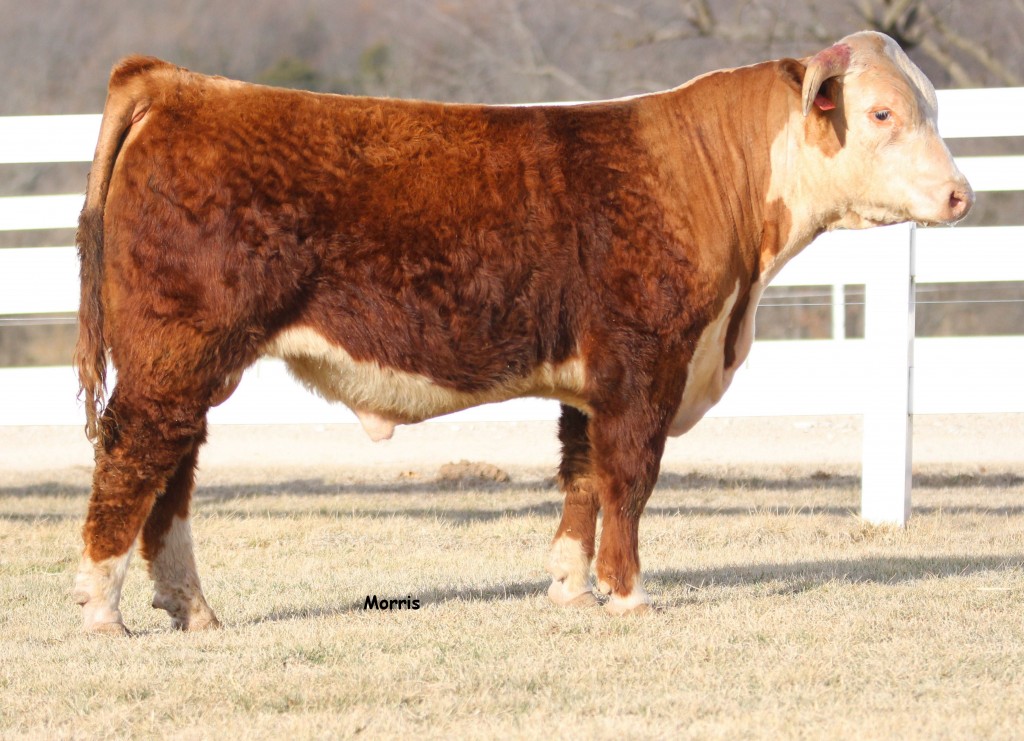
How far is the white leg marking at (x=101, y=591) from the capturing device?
4629 mm

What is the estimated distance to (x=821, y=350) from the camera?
317 inches

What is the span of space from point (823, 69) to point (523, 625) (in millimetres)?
2070

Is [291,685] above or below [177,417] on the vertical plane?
below

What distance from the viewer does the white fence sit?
291 inches

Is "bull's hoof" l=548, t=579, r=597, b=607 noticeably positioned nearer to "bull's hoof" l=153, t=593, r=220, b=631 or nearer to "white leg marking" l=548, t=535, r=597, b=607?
"white leg marking" l=548, t=535, r=597, b=607

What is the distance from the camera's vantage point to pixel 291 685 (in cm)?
412

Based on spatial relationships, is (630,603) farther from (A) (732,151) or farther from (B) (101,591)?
(B) (101,591)

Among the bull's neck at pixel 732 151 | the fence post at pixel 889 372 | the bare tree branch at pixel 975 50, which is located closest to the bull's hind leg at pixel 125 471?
the bull's neck at pixel 732 151

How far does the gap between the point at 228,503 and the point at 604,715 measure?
15.6ft

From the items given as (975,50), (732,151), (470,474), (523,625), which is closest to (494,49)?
(975,50)

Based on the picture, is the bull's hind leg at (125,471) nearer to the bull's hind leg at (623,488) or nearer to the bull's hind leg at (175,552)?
the bull's hind leg at (175,552)

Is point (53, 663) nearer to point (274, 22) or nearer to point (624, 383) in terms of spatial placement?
point (624, 383)

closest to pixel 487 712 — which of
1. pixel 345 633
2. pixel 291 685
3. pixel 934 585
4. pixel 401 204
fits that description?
pixel 291 685

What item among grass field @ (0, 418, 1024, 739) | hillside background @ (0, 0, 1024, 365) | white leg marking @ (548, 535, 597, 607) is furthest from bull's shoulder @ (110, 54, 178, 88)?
hillside background @ (0, 0, 1024, 365)
